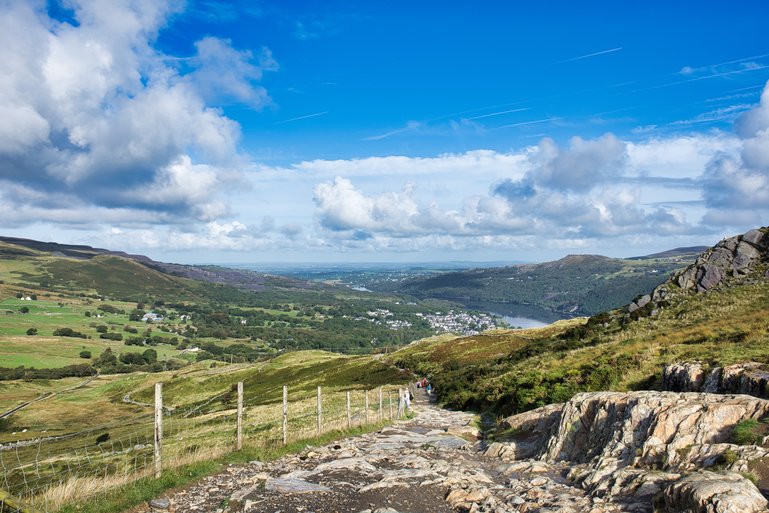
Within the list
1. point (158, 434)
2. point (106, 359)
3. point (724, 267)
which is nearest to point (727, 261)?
point (724, 267)

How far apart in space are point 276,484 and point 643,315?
46975 millimetres

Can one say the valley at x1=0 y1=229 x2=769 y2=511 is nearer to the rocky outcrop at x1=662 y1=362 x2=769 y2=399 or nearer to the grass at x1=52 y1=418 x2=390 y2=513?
the grass at x1=52 y1=418 x2=390 y2=513

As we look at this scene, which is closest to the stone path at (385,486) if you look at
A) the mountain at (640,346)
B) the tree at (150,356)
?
the mountain at (640,346)

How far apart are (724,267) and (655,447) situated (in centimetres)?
5411

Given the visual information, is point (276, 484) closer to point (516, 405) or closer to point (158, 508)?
point (158, 508)

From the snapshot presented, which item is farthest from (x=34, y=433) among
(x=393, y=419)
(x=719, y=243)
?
(x=719, y=243)

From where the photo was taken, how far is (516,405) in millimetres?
26250

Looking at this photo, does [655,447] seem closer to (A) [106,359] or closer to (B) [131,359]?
(A) [106,359]

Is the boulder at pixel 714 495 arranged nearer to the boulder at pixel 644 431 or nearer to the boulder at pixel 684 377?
the boulder at pixel 644 431

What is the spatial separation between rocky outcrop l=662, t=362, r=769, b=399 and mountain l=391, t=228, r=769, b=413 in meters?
0.97

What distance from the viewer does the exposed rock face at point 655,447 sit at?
8633 millimetres

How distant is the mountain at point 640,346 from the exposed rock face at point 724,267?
0.31 ft

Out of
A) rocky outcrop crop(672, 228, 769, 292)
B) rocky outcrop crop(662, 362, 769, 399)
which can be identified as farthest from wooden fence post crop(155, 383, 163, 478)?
rocky outcrop crop(672, 228, 769, 292)

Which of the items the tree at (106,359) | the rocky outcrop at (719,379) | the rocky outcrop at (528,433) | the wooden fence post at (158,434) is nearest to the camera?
the wooden fence post at (158,434)
